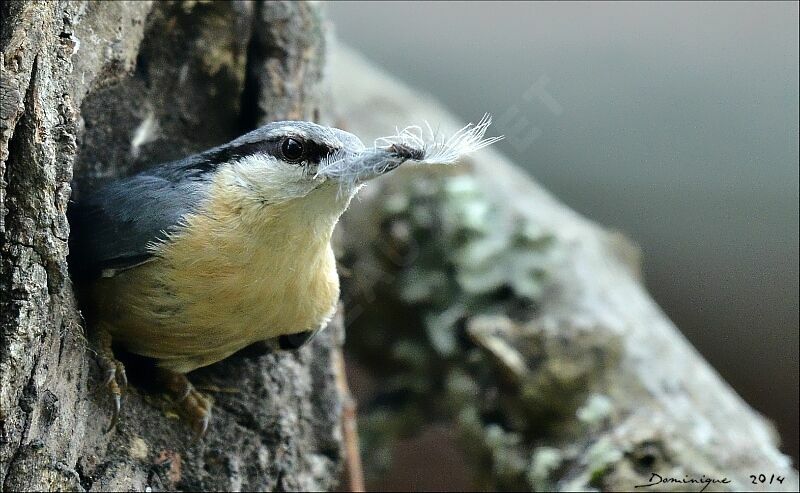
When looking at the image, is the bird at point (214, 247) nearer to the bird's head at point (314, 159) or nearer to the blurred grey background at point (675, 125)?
the bird's head at point (314, 159)

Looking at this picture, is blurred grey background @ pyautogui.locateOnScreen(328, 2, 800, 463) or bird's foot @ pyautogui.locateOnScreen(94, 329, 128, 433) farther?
blurred grey background @ pyautogui.locateOnScreen(328, 2, 800, 463)

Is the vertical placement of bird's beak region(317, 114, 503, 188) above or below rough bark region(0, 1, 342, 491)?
above

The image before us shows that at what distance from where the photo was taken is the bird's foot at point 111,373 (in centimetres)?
173

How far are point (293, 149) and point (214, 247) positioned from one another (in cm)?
28

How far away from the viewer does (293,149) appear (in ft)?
5.65

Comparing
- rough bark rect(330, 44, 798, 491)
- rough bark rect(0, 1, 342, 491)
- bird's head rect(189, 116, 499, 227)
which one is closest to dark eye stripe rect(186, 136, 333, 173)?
bird's head rect(189, 116, 499, 227)

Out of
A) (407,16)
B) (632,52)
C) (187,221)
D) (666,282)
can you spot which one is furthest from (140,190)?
(666,282)

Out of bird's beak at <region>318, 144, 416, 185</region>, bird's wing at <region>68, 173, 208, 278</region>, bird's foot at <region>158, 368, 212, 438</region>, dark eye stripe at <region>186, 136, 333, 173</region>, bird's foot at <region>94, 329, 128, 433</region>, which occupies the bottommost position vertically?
bird's foot at <region>158, 368, 212, 438</region>

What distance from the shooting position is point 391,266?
11.4 feet

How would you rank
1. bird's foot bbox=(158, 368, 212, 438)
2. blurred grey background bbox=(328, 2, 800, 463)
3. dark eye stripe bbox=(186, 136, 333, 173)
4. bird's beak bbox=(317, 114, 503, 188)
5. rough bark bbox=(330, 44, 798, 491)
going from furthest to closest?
blurred grey background bbox=(328, 2, 800, 463)
rough bark bbox=(330, 44, 798, 491)
bird's foot bbox=(158, 368, 212, 438)
dark eye stripe bbox=(186, 136, 333, 173)
bird's beak bbox=(317, 114, 503, 188)

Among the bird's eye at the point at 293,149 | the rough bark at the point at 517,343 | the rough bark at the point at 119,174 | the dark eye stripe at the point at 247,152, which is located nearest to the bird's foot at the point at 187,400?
the rough bark at the point at 119,174

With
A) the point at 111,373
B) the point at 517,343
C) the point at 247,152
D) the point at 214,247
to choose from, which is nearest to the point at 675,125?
the point at 517,343

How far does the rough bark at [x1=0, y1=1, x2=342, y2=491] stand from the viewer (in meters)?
1.36

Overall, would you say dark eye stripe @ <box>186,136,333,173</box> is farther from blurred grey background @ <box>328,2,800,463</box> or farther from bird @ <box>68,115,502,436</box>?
blurred grey background @ <box>328,2,800,463</box>
